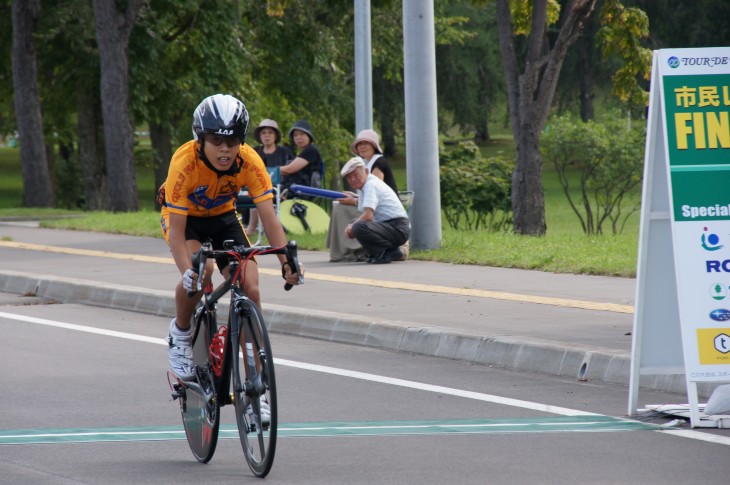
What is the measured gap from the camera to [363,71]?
18.9 m

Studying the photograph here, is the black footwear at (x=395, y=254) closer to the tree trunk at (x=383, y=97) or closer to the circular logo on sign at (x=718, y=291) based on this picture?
the circular logo on sign at (x=718, y=291)

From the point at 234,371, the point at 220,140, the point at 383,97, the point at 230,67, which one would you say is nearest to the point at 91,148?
the point at 230,67

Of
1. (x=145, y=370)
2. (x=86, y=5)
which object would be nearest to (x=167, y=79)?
(x=86, y=5)

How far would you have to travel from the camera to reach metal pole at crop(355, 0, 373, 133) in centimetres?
1881

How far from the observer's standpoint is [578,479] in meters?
5.79

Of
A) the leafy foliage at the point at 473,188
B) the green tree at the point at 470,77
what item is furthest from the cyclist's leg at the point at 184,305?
the green tree at the point at 470,77

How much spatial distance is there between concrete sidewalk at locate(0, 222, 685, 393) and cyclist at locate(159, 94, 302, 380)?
298 cm

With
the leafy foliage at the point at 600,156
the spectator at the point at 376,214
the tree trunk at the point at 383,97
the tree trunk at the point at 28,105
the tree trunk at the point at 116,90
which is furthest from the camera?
the tree trunk at the point at 383,97

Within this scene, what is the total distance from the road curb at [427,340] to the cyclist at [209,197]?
289 centimetres

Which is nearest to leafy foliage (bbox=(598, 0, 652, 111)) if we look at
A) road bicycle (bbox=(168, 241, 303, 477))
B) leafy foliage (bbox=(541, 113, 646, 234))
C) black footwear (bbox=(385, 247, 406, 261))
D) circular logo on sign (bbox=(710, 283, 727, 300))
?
leafy foliage (bbox=(541, 113, 646, 234))

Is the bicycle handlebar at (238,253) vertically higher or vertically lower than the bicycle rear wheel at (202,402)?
higher

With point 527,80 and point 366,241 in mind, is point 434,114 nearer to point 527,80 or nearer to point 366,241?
point 366,241

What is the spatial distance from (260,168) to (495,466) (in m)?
1.84

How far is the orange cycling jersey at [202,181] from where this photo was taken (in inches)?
247
